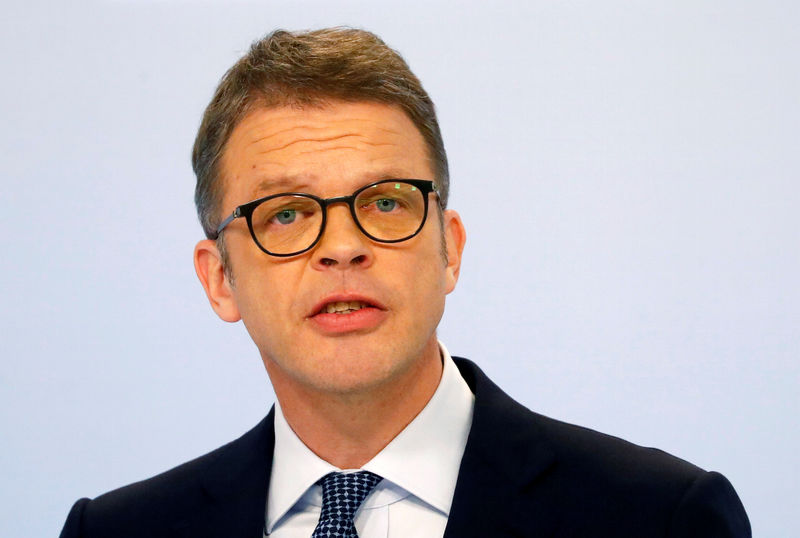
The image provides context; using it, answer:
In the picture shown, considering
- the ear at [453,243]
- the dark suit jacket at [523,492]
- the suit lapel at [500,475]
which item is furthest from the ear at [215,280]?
the suit lapel at [500,475]

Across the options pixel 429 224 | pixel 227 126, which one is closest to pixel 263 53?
pixel 227 126

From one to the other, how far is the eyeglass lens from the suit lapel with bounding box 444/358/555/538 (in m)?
0.44

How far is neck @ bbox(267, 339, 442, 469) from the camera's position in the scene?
262cm

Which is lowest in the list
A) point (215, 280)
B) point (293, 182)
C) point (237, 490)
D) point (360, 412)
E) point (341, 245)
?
point (237, 490)

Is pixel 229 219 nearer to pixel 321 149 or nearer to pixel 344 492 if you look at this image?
pixel 321 149

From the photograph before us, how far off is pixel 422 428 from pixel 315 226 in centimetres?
49

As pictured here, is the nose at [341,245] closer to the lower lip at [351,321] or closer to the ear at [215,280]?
the lower lip at [351,321]

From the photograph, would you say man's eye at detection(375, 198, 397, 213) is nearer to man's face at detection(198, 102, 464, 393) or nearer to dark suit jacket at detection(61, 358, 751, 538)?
man's face at detection(198, 102, 464, 393)

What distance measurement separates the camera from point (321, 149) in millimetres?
→ 2578

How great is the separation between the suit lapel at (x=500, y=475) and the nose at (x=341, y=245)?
461mm

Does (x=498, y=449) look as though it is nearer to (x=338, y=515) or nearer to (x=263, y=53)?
(x=338, y=515)

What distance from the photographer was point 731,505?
8.18 feet

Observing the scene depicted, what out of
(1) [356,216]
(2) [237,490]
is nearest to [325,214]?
(1) [356,216]

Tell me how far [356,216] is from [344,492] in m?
0.58
